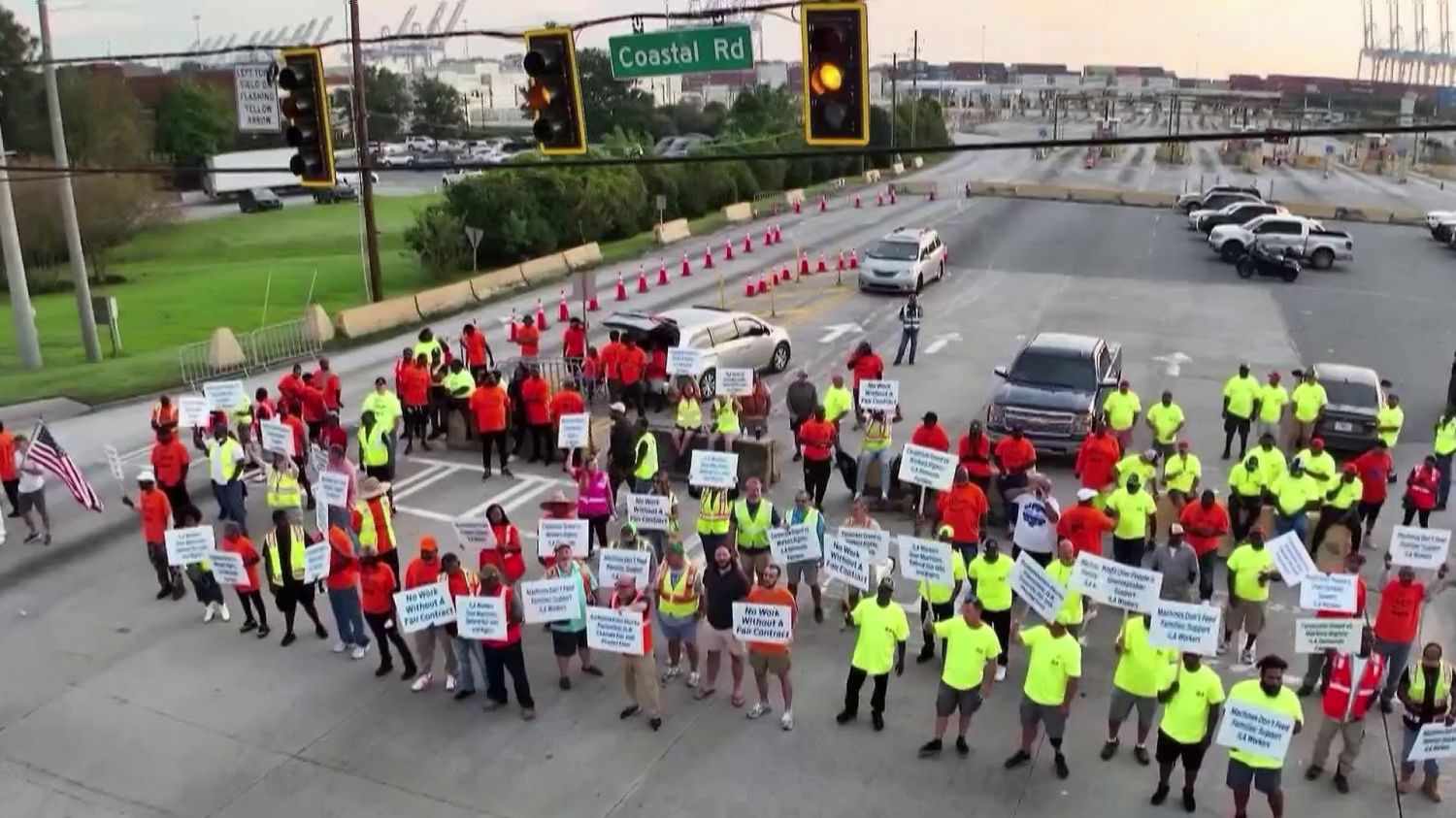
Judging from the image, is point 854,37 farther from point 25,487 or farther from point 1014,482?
point 25,487

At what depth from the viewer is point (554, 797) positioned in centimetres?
923

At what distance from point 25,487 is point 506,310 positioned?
18267 mm

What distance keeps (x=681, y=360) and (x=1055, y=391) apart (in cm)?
A: 573

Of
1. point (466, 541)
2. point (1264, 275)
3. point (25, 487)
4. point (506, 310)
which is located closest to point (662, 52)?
point (466, 541)

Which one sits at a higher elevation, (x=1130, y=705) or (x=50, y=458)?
(x=50, y=458)

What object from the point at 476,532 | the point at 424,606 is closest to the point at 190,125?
the point at 476,532

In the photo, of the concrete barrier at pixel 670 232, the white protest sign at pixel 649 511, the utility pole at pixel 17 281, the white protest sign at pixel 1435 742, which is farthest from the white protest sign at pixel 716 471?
the concrete barrier at pixel 670 232

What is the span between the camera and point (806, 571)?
12.0 m

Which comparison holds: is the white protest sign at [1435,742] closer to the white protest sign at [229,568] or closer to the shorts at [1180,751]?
the shorts at [1180,751]

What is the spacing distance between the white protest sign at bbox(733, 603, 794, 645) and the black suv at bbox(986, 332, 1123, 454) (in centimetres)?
803

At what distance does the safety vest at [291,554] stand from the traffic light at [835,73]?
618 centimetres

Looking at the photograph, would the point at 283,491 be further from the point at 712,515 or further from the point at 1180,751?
the point at 1180,751

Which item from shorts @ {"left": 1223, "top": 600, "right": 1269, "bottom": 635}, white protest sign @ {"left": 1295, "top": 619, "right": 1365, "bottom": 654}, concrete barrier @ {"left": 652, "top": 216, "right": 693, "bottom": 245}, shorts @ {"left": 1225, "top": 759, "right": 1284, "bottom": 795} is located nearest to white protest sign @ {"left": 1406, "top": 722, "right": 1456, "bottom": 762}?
white protest sign @ {"left": 1295, "top": 619, "right": 1365, "bottom": 654}

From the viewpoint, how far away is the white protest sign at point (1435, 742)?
8.54 m
